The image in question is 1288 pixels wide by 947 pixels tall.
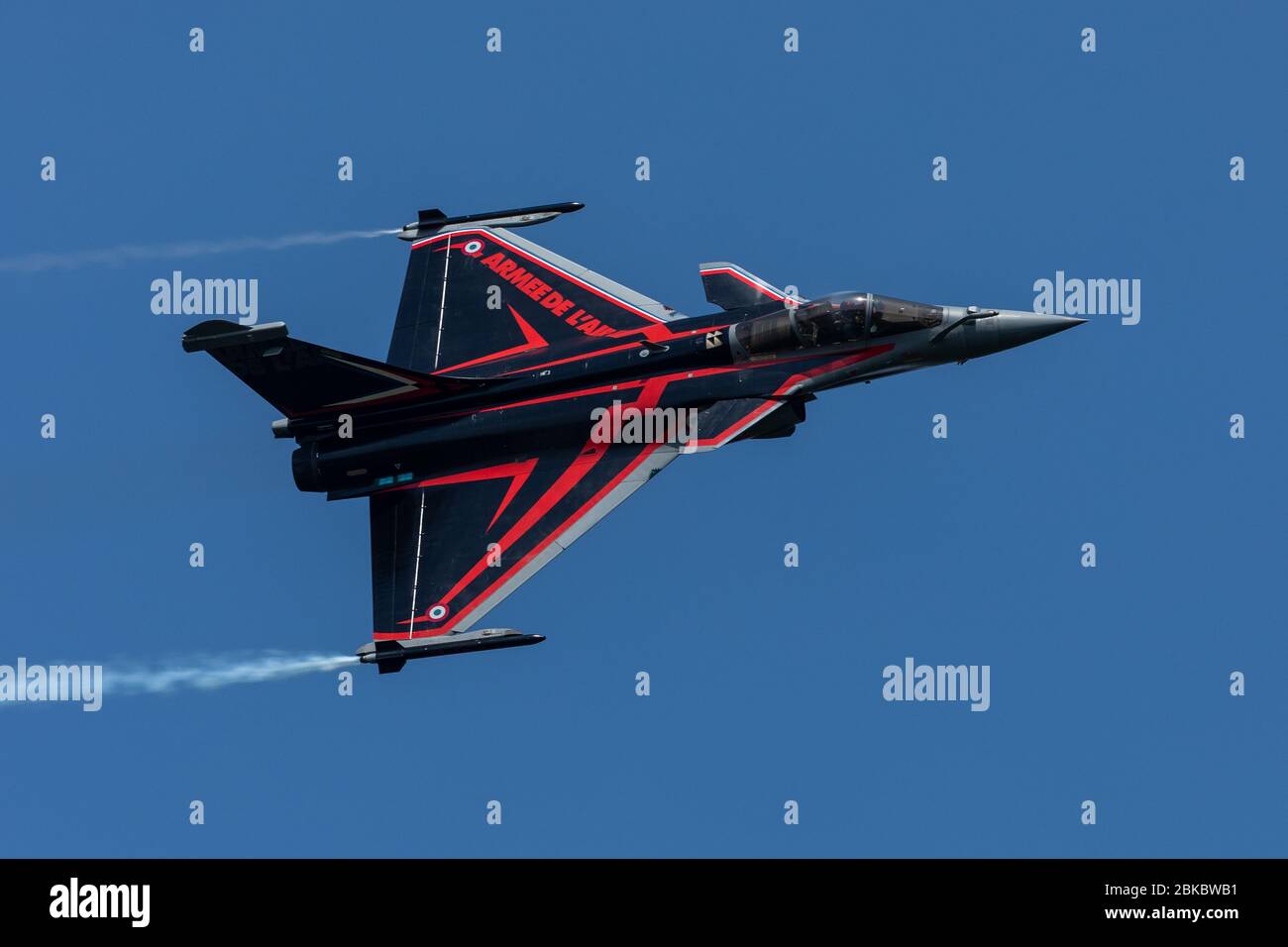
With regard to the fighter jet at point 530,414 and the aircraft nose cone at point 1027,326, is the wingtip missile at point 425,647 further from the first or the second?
the aircraft nose cone at point 1027,326

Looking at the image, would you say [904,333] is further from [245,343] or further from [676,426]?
[245,343]

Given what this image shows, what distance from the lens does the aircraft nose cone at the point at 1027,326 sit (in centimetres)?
3825

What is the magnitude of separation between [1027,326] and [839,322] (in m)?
3.13

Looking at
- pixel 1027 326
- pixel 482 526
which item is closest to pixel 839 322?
pixel 1027 326

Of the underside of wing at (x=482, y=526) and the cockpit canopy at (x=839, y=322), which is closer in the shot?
the cockpit canopy at (x=839, y=322)

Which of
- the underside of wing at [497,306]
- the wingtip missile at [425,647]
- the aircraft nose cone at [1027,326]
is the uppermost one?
the underside of wing at [497,306]

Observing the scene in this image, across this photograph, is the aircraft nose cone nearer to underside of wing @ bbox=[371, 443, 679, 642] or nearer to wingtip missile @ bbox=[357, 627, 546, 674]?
underside of wing @ bbox=[371, 443, 679, 642]

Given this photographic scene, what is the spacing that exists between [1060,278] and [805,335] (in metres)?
4.57

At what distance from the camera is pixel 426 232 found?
43094 millimetres

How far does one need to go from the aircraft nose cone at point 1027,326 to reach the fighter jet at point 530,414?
0.08 feet

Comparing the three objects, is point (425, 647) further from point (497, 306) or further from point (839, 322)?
point (839, 322)

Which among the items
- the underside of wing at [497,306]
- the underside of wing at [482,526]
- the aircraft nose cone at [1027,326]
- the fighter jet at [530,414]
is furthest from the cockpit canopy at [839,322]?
the underside of wing at [482,526]
